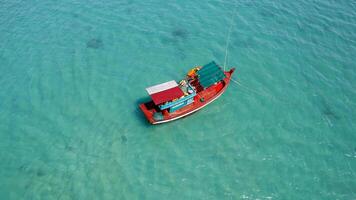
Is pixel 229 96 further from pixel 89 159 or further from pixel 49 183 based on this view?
pixel 49 183

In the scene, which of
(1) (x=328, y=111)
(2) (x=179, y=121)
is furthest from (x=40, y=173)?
(1) (x=328, y=111)

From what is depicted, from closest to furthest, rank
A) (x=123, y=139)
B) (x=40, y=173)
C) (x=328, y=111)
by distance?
(x=40, y=173)
(x=123, y=139)
(x=328, y=111)

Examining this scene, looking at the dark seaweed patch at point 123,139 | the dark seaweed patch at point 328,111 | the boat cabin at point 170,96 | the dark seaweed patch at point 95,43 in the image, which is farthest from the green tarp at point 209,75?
the dark seaweed patch at point 95,43

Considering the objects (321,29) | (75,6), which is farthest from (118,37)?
(321,29)

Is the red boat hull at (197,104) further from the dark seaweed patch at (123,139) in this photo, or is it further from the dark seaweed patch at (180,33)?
the dark seaweed patch at (180,33)

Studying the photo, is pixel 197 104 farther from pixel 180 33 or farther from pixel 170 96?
pixel 180 33

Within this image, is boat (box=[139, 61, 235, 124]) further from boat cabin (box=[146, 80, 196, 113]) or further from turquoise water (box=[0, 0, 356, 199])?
turquoise water (box=[0, 0, 356, 199])
